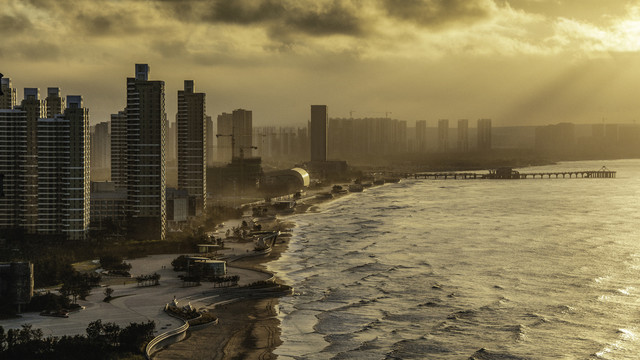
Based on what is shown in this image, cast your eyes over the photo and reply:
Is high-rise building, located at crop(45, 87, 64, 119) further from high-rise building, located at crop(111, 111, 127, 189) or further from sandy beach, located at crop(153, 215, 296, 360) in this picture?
sandy beach, located at crop(153, 215, 296, 360)

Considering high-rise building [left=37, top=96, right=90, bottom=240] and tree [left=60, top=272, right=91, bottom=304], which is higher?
high-rise building [left=37, top=96, right=90, bottom=240]

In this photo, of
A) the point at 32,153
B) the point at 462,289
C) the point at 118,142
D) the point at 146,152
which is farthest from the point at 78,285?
the point at 118,142

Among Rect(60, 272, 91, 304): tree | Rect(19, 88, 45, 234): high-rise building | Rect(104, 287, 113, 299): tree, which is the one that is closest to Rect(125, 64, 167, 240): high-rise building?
Rect(19, 88, 45, 234): high-rise building

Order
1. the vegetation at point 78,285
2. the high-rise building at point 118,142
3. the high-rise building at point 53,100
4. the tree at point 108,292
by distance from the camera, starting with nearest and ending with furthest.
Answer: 1. the vegetation at point 78,285
2. the tree at point 108,292
3. the high-rise building at point 53,100
4. the high-rise building at point 118,142

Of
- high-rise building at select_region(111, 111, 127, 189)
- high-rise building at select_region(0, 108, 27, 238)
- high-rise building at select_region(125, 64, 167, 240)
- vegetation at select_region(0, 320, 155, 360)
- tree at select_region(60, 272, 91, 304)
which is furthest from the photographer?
high-rise building at select_region(111, 111, 127, 189)

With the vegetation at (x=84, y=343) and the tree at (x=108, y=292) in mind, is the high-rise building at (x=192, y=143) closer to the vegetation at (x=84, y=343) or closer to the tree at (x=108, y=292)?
the tree at (x=108, y=292)

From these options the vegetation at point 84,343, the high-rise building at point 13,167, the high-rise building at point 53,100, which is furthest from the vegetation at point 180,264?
the high-rise building at point 53,100

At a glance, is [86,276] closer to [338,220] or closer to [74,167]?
[74,167]
